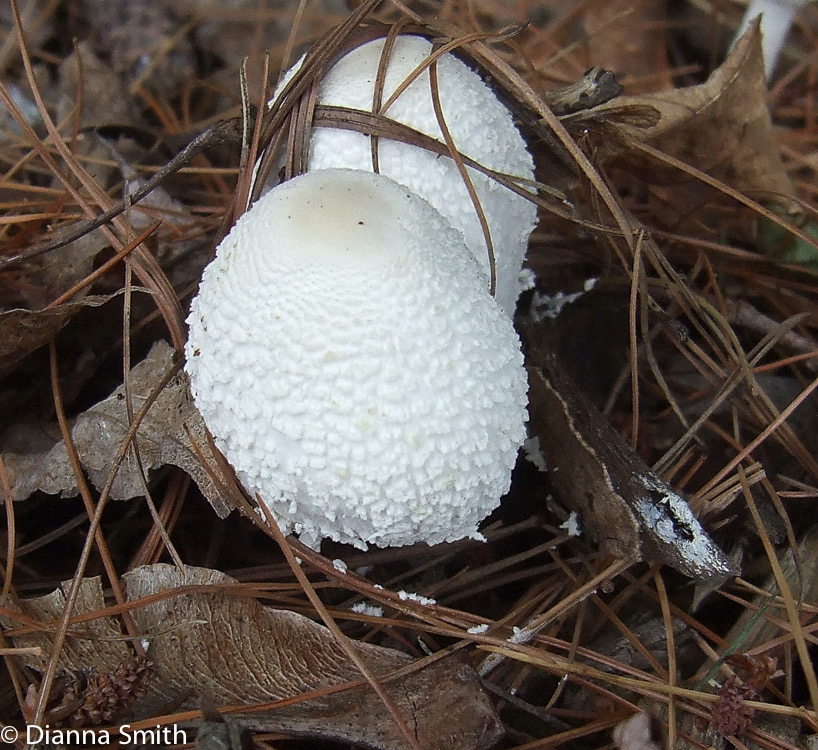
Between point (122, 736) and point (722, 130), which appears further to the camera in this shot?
point (722, 130)

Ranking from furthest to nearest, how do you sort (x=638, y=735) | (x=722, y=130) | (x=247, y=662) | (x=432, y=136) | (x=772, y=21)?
(x=772, y=21) → (x=722, y=130) → (x=432, y=136) → (x=247, y=662) → (x=638, y=735)

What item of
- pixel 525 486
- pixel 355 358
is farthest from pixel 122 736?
pixel 525 486

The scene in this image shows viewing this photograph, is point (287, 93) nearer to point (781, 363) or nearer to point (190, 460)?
point (190, 460)

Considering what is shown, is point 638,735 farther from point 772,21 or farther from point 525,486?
point 772,21

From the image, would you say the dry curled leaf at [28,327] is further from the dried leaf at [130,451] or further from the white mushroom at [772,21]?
the white mushroom at [772,21]

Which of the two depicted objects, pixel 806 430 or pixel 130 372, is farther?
pixel 806 430

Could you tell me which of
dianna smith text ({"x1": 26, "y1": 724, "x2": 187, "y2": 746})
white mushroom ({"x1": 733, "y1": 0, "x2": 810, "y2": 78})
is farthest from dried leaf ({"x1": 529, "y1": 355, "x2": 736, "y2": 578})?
white mushroom ({"x1": 733, "y1": 0, "x2": 810, "y2": 78})

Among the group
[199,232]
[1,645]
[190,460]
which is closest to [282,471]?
[190,460]
